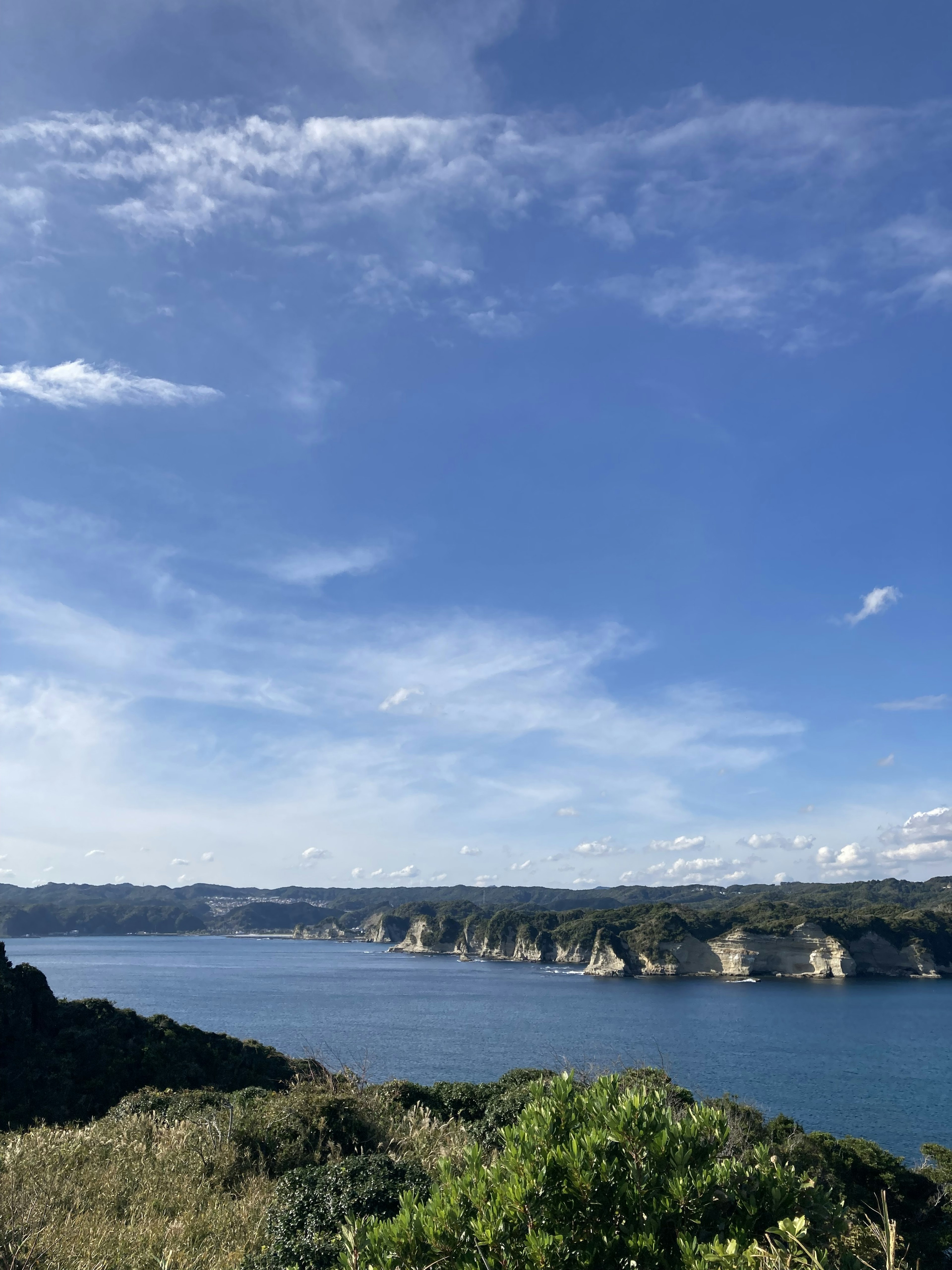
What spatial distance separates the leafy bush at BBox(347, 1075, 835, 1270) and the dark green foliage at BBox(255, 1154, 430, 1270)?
2.46 metres

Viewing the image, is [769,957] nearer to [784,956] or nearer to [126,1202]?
[784,956]

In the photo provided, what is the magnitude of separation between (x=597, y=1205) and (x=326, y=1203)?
4.90m

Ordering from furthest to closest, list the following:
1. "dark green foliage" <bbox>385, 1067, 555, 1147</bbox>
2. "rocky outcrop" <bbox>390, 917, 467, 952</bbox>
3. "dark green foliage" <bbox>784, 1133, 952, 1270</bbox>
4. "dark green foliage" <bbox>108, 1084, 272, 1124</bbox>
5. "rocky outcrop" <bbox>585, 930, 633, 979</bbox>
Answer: "rocky outcrop" <bbox>390, 917, 467, 952</bbox> → "rocky outcrop" <bbox>585, 930, 633, 979</bbox> → "dark green foliage" <bbox>784, 1133, 952, 1270</bbox> → "dark green foliage" <bbox>385, 1067, 555, 1147</bbox> → "dark green foliage" <bbox>108, 1084, 272, 1124</bbox>

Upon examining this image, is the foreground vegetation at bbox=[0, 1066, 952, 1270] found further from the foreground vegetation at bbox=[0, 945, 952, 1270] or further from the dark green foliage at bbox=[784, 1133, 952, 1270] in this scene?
the dark green foliage at bbox=[784, 1133, 952, 1270]

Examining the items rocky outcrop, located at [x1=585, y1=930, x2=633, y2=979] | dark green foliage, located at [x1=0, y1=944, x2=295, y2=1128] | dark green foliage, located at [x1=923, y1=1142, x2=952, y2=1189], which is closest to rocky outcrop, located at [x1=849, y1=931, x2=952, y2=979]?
rocky outcrop, located at [x1=585, y1=930, x2=633, y2=979]

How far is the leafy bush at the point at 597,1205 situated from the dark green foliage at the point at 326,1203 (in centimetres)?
246

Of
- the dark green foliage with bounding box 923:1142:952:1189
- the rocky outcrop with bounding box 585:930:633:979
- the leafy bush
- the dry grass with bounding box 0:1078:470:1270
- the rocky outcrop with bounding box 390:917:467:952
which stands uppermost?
the leafy bush

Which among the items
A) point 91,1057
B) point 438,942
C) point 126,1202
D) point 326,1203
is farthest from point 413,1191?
point 438,942

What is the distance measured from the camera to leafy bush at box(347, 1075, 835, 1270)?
495 centimetres

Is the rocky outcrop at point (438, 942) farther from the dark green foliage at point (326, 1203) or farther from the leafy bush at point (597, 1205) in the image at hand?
the leafy bush at point (597, 1205)

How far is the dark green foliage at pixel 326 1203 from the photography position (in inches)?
290

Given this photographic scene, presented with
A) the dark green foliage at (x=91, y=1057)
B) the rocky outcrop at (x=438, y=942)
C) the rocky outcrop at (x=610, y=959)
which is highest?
the dark green foliage at (x=91, y=1057)

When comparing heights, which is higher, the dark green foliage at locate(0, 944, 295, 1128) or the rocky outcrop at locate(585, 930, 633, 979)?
the dark green foliage at locate(0, 944, 295, 1128)

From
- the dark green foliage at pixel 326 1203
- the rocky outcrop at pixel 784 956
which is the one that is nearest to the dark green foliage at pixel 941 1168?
the dark green foliage at pixel 326 1203
